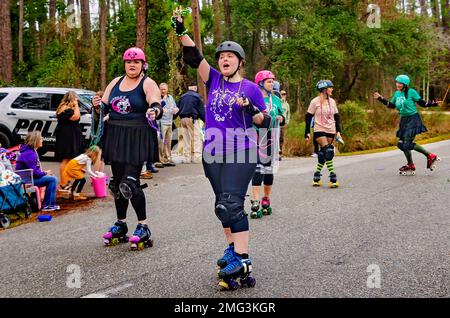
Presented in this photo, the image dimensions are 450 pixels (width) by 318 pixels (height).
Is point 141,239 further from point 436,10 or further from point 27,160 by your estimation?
point 436,10

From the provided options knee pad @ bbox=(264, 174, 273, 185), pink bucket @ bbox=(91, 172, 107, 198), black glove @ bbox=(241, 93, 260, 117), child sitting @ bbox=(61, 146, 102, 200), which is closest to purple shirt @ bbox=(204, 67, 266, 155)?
black glove @ bbox=(241, 93, 260, 117)

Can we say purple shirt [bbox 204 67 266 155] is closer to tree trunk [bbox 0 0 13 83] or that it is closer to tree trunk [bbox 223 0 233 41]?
tree trunk [bbox 0 0 13 83]

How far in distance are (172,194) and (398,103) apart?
5.23 metres

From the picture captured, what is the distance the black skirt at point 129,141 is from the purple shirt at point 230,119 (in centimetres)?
125

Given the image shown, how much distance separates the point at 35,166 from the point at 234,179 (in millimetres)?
4953

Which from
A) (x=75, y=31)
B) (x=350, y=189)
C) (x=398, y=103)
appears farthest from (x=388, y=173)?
(x=75, y=31)

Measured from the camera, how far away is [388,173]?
1257cm

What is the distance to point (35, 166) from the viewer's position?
29.0 ft

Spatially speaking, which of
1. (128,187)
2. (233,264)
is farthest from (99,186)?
(233,264)

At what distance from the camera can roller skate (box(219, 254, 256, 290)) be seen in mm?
4648

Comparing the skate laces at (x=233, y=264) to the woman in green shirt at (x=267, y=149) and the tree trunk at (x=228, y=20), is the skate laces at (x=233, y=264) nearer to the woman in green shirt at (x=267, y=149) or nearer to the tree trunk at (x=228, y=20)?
the woman in green shirt at (x=267, y=149)

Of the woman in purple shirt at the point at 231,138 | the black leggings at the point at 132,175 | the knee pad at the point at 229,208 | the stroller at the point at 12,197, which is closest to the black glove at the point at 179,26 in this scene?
the woman in purple shirt at the point at 231,138

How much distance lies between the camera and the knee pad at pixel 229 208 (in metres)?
4.76

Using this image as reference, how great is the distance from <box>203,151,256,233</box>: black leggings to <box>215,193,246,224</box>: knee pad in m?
0.03
